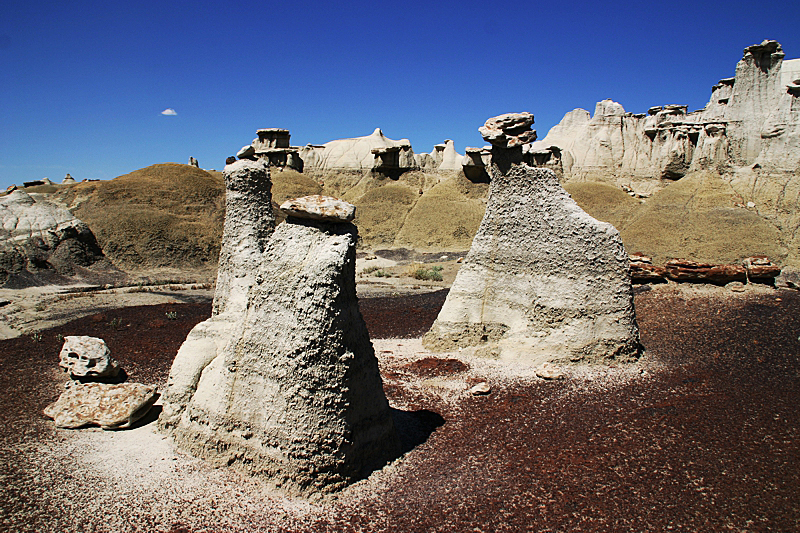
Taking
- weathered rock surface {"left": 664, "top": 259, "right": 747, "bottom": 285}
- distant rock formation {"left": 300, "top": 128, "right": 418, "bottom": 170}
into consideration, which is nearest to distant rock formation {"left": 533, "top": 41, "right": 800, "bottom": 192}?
distant rock formation {"left": 300, "top": 128, "right": 418, "bottom": 170}

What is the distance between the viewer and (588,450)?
15.8 ft

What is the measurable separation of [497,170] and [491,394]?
13.1 feet

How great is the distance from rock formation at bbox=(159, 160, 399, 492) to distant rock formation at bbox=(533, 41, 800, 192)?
30.8 m

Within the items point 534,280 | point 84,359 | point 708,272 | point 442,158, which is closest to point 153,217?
point 84,359

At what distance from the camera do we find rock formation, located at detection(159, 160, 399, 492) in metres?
4.23

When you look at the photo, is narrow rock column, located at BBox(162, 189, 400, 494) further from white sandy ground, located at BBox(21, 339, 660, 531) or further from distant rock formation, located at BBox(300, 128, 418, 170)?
distant rock formation, located at BBox(300, 128, 418, 170)

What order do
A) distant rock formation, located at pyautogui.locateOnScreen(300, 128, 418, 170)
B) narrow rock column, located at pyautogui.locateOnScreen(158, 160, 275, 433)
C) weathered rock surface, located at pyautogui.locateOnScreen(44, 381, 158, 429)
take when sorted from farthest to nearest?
distant rock formation, located at pyautogui.locateOnScreen(300, 128, 418, 170), narrow rock column, located at pyautogui.locateOnScreen(158, 160, 275, 433), weathered rock surface, located at pyautogui.locateOnScreen(44, 381, 158, 429)

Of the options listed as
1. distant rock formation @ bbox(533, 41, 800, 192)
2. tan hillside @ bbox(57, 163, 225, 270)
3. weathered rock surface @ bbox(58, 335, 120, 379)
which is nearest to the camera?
weathered rock surface @ bbox(58, 335, 120, 379)

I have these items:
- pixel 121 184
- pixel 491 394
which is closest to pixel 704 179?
pixel 491 394

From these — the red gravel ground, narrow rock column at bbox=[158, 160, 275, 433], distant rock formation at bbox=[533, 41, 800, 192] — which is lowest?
the red gravel ground

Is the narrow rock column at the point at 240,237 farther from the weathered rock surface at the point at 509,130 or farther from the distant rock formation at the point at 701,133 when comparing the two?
the distant rock formation at the point at 701,133

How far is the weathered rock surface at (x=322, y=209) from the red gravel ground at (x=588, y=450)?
2.50 m

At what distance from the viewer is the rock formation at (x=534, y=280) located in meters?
7.62

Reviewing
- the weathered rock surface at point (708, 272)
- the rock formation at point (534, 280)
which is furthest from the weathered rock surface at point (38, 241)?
the weathered rock surface at point (708, 272)
